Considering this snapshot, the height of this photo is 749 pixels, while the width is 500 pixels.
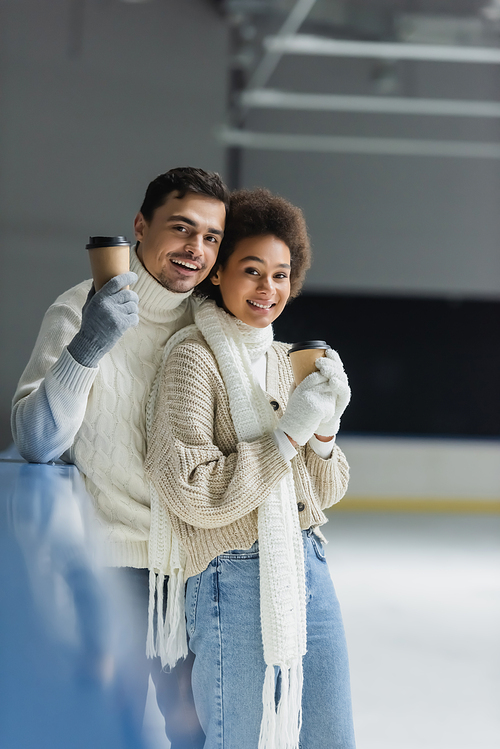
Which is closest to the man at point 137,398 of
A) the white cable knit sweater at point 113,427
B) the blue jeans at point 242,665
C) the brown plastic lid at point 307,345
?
the white cable knit sweater at point 113,427

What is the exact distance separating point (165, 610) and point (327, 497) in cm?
36

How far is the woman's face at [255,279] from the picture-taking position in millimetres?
1342

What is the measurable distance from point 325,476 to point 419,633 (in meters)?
2.33

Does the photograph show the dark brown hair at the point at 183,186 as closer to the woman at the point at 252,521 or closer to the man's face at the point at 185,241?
the man's face at the point at 185,241

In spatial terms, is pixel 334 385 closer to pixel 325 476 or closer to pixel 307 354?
pixel 307 354

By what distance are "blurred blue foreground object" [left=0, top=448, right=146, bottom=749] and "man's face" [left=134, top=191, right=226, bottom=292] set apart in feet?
1.38

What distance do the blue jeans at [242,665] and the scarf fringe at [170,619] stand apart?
0.02m

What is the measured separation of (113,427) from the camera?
1.31m

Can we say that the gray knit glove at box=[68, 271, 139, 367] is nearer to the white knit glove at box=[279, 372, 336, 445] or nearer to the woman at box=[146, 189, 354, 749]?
the woman at box=[146, 189, 354, 749]

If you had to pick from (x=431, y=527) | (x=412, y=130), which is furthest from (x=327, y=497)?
(x=412, y=130)

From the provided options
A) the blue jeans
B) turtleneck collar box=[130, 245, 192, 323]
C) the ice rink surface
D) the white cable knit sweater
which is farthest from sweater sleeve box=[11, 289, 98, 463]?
the ice rink surface

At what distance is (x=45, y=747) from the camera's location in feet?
3.40

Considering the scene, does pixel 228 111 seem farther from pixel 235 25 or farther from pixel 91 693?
pixel 91 693

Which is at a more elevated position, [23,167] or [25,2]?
[25,2]
